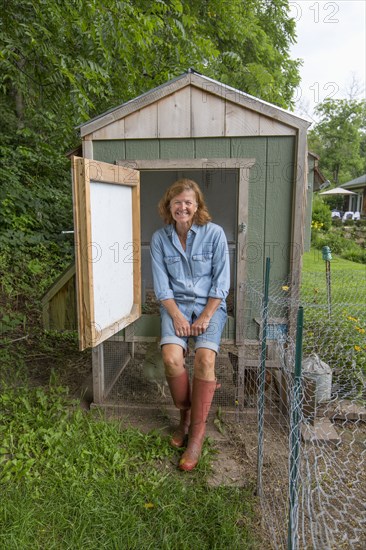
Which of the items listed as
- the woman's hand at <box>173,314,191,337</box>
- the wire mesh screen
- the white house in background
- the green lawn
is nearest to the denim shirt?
the woman's hand at <box>173,314,191,337</box>

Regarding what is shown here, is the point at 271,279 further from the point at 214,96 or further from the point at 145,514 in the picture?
the point at 145,514

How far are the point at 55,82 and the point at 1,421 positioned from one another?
3.77m

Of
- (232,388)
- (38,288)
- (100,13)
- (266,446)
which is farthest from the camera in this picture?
(38,288)

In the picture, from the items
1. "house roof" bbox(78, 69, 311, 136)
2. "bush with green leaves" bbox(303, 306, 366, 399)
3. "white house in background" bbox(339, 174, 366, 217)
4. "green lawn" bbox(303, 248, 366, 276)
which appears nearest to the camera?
"house roof" bbox(78, 69, 311, 136)

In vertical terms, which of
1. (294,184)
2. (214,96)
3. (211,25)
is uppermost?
(211,25)

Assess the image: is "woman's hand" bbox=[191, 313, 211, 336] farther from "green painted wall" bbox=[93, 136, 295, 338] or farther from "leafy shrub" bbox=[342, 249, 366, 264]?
"leafy shrub" bbox=[342, 249, 366, 264]

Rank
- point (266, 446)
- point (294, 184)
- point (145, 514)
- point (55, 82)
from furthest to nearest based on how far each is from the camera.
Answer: point (55, 82)
point (294, 184)
point (266, 446)
point (145, 514)

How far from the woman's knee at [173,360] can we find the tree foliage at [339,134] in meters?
30.7

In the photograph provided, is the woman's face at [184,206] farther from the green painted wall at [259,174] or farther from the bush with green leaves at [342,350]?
the bush with green leaves at [342,350]

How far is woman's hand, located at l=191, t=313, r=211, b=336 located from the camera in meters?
2.40

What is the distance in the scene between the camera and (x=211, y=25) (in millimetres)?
7512

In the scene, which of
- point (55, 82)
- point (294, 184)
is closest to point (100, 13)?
point (55, 82)

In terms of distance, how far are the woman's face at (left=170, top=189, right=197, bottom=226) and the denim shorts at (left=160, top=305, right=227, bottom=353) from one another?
0.57 meters

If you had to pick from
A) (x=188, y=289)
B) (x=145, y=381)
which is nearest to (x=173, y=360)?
(x=188, y=289)
